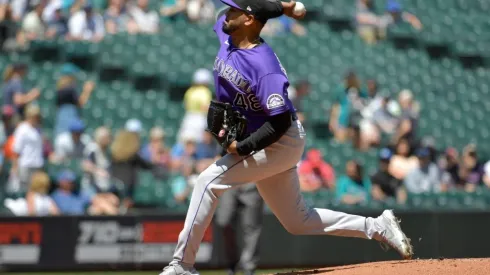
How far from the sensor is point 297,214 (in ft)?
20.0

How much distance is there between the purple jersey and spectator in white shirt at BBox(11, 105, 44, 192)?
6291 mm

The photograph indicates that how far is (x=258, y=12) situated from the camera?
5793 millimetres

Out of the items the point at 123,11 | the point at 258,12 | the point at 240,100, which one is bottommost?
the point at 123,11

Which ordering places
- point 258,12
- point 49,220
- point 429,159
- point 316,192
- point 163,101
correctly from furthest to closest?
point 163,101, point 429,159, point 316,192, point 49,220, point 258,12

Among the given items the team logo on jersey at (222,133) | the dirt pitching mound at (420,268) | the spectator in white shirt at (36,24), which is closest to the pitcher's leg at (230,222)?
the dirt pitching mound at (420,268)

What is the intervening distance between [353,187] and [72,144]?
12.2 feet

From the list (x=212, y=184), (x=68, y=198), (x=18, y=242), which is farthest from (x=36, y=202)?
(x=212, y=184)

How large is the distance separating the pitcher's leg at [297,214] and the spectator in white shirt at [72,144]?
6.33 metres

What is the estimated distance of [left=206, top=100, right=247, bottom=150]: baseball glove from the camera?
585 cm

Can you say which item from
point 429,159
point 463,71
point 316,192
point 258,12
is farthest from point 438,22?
point 258,12

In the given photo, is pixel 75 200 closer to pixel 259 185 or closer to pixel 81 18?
pixel 81 18

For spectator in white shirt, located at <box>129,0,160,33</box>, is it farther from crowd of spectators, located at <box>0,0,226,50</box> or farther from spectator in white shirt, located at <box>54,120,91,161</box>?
spectator in white shirt, located at <box>54,120,91,161</box>

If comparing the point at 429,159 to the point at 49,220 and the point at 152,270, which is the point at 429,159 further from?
the point at 49,220

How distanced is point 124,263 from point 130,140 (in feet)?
5.70
